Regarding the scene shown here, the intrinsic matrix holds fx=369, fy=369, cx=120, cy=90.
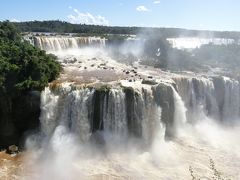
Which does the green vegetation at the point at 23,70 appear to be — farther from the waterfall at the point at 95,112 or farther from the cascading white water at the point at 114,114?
the cascading white water at the point at 114,114

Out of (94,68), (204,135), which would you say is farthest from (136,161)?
(94,68)

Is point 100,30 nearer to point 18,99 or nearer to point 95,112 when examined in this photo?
Answer: point 18,99

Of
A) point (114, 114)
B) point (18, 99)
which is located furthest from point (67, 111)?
point (18, 99)

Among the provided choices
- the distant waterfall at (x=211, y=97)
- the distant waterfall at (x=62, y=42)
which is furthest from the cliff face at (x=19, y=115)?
the distant waterfall at (x=62, y=42)

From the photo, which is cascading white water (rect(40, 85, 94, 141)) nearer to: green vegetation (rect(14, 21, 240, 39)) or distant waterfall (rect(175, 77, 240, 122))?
distant waterfall (rect(175, 77, 240, 122))

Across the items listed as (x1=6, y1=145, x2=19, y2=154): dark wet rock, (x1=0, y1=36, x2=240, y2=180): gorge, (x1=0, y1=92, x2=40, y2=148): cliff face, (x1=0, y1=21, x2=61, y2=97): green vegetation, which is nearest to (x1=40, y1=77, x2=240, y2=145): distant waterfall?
(x1=0, y1=36, x2=240, y2=180): gorge
